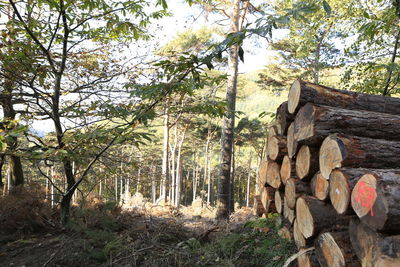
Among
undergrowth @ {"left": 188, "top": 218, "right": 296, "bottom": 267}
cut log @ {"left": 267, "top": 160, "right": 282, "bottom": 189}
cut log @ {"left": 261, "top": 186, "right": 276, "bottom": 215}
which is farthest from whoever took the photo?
cut log @ {"left": 261, "top": 186, "right": 276, "bottom": 215}

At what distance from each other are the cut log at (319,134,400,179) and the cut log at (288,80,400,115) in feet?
2.07

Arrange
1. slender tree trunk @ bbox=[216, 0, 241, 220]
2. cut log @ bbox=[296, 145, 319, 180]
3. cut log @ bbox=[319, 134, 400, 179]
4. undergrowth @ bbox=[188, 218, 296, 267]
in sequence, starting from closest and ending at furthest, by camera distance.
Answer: cut log @ bbox=[319, 134, 400, 179], cut log @ bbox=[296, 145, 319, 180], undergrowth @ bbox=[188, 218, 296, 267], slender tree trunk @ bbox=[216, 0, 241, 220]

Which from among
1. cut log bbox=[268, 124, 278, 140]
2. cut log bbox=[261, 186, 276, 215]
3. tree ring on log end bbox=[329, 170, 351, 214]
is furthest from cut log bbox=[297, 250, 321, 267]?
cut log bbox=[268, 124, 278, 140]

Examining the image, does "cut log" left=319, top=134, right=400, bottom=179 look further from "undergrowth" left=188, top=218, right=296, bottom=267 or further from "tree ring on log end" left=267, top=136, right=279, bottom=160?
"undergrowth" left=188, top=218, right=296, bottom=267

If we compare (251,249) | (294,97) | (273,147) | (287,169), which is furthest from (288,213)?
(294,97)

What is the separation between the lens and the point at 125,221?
519 cm

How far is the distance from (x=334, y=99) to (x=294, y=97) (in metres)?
0.46

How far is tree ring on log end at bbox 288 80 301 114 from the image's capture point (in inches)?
120

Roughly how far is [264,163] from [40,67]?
3435 millimetres

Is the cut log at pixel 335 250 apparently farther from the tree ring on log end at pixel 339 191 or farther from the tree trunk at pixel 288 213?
the tree trunk at pixel 288 213

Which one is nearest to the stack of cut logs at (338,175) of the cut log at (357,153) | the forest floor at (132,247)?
the cut log at (357,153)

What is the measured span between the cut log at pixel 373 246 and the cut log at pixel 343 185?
0.15 meters

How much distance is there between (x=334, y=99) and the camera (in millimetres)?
3096

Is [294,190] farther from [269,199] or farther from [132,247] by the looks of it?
[132,247]
